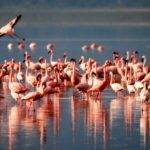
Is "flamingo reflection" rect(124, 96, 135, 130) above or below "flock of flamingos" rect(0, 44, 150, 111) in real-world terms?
below

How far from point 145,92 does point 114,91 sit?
3.05 meters

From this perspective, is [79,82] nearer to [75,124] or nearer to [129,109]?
[129,109]

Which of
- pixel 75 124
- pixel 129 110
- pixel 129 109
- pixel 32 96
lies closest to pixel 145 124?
pixel 75 124

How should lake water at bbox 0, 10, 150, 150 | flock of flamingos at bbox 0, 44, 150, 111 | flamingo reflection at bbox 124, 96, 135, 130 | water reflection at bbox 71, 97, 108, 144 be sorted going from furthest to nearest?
flock of flamingos at bbox 0, 44, 150, 111, flamingo reflection at bbox 124, 96, 135, 130, water reflection at bbox 71, 97, 108, 144, lake water at bbox 0, 10, 150, 150

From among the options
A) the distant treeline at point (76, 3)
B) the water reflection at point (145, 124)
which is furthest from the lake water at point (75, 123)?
the distant treeline at point (76, 3)

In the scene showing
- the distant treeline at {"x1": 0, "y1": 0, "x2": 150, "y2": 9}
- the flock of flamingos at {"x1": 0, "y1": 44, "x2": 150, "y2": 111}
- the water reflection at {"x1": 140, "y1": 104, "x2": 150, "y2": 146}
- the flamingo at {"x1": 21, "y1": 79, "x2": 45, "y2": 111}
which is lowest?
the water reflection at {"x1": 140, "y1": 104, "x2": 150, "y2": 146}

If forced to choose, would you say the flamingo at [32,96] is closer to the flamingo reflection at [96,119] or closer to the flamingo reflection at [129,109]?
the flamingo reflection at [96,119]

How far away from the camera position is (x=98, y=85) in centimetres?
1596

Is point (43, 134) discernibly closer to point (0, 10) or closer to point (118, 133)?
point (118, 133)

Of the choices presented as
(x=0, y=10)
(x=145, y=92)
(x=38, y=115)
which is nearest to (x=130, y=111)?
(x=145, y=92)

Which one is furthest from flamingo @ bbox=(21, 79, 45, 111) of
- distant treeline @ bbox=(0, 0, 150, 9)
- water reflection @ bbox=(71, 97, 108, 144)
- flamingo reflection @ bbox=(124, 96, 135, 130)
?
distant treeline @ bbox=(0, 0, 150, 9)

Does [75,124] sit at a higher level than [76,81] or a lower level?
lower

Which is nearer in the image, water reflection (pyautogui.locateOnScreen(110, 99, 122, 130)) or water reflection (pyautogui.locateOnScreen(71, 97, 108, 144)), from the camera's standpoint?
water reflection (pyautogui.locateOnScreen(71, 97, 108, 144))

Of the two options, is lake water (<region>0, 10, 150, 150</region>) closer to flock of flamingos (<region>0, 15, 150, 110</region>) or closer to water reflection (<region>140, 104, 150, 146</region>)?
water reflection (<region>140, 104, 150, 146</region>)
